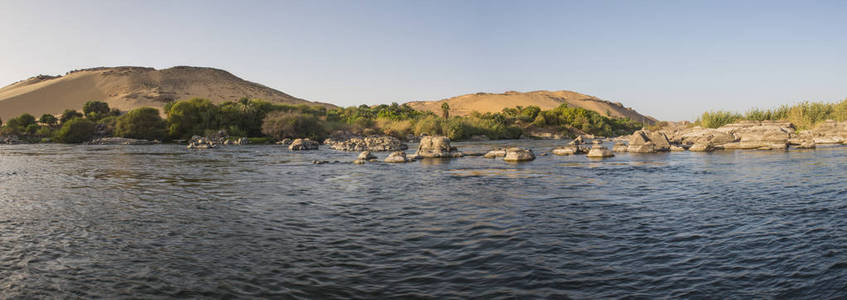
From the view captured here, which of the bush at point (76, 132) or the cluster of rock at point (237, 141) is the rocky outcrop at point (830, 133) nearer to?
the cluster of rock at point (237, 141)

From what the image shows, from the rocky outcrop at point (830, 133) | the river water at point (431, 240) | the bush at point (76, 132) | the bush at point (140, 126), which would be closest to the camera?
the river water at point (431, 240)

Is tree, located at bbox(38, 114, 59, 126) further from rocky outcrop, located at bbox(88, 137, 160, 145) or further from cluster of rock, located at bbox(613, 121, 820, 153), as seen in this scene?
cluster of rock, located at bbox(613, 121, 820, 153)

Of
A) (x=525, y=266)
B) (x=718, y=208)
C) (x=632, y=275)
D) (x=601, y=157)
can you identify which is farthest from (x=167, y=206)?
(x=601, y=157)

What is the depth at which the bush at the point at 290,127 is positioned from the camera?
74.5m

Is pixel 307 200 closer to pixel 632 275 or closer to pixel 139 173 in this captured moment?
pixel 632 275

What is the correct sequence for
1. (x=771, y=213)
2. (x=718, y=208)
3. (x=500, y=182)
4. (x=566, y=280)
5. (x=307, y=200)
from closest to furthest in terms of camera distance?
(x=566, y=280)
(x=771, y=213)
(x=718, y=208)
(x=307, y=200)
(x=500, y=182)

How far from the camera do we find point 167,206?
13.6 metres

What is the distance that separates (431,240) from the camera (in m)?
9.26

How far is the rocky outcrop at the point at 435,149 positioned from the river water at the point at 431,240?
54.6ft

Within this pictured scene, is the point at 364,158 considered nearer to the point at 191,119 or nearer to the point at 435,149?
the point at 435,149

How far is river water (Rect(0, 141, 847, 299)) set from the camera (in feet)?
21.4

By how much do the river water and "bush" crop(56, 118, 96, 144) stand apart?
226ft

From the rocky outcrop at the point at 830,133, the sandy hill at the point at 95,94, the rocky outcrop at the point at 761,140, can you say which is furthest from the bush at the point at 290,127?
the sandy hill at the point at 95,94

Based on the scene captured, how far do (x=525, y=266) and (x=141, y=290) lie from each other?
18.9 ft
